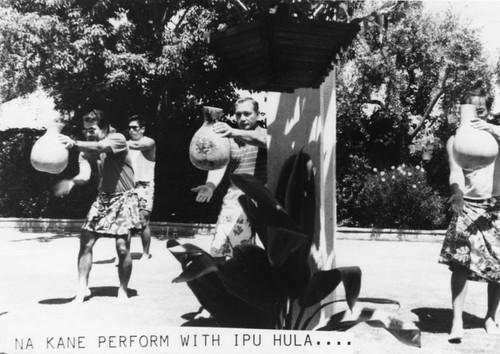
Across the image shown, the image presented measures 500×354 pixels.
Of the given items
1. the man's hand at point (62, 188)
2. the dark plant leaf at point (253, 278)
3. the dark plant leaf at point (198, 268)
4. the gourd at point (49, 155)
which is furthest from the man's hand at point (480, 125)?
the man's hand at point (62, 188)

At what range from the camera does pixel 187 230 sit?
745 cm

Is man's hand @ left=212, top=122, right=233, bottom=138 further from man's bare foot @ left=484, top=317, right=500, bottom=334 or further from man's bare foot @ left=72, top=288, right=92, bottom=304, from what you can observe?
man's bare foot @ left=72, top=288, right=92, bottom=304

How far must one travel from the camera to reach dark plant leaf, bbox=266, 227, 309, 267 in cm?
123

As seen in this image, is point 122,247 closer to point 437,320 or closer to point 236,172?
point 236,172

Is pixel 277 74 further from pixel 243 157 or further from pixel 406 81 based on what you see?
pixel 406 81

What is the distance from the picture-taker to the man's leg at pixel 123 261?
125 inches

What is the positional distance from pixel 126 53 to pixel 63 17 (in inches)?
34.1

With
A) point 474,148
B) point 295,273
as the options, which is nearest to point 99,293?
point 295,273

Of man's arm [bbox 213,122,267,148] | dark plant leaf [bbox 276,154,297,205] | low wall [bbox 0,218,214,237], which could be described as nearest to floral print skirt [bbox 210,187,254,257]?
man's arm [bbox 213,122,267,148]

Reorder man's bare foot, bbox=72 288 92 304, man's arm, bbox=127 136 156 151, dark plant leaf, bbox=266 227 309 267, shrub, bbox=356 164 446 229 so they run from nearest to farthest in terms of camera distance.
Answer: dark plant leaf, bbox=266 227 309 267 < man's bare foot, bbox=72 288 92 304 < man's arm, bbox=127 136 156 151 < shrub, bbox=356 164 446 229

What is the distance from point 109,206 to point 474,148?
87.0 inches

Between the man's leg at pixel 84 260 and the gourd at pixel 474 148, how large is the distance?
7.36 ft

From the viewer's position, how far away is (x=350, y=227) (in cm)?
735

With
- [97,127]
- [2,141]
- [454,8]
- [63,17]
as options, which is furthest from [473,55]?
[2,141]
